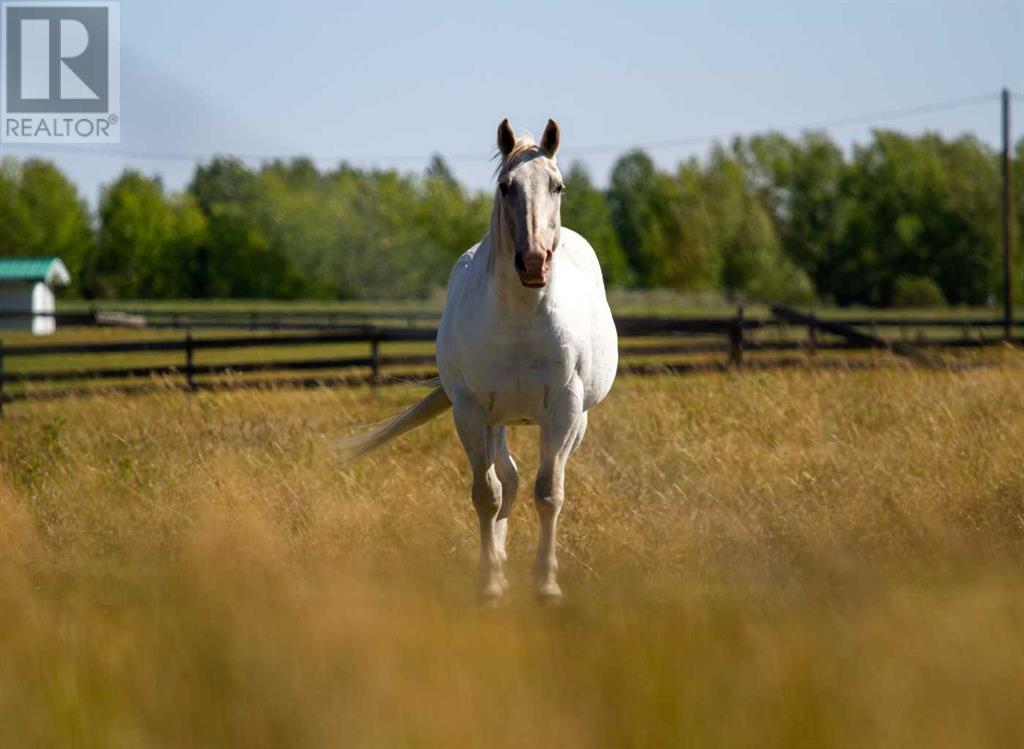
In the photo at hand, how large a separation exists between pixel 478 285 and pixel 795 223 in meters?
80.5

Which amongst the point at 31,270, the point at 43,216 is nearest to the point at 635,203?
the point at 43,216

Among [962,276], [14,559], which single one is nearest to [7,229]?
[962,276]

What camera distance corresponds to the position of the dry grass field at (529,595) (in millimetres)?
3797

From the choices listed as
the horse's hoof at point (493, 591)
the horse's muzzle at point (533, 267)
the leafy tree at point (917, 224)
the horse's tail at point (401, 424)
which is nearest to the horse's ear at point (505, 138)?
the horse's muzzle at point (533, 267)

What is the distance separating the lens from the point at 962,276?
259ft

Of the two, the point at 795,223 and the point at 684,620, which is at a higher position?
the point at 795,223

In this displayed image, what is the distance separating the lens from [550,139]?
6348mm

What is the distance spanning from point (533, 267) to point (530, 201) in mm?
312

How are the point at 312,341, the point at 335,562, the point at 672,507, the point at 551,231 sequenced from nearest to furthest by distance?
the point at 551,231
the point at 335,562
the point at 672,507
the point at 312,341

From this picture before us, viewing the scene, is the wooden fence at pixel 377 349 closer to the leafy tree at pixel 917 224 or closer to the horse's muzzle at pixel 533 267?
the horse's muzzle at pixel 533 267

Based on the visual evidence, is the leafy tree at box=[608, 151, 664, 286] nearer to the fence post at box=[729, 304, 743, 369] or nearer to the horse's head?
the fence post at box=[729, 304, 743, 369]

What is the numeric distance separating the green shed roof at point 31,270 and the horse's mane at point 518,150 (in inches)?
2444

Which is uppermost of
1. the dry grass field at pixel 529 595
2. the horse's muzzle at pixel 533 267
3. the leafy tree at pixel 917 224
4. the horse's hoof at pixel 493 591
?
the leafy tree at pixel 917 224

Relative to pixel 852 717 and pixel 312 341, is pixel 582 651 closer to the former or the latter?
pixel 852 717
